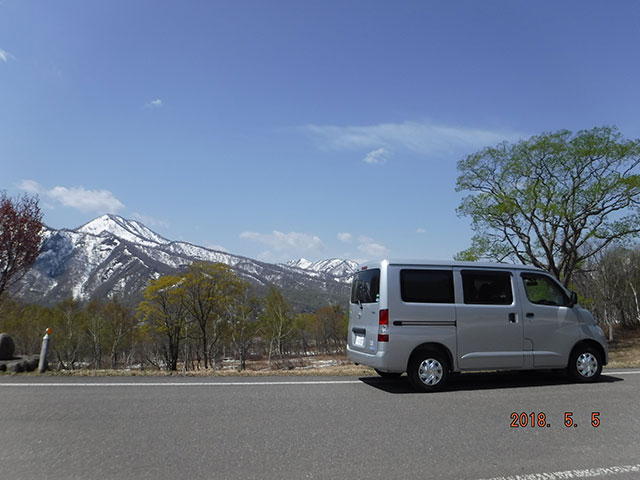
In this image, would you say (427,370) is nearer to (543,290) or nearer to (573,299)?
(543,290)

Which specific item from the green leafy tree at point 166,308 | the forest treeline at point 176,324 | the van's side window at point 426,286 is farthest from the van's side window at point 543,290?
the green leafy tree at point 166,308

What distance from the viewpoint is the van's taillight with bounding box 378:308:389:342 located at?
7.19 metres

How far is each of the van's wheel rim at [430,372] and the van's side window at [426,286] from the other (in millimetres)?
1076

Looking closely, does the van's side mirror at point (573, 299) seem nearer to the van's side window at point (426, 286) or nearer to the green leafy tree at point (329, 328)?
the van's side window at point (426, 286)

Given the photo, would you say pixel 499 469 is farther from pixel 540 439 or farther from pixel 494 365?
pixel 494 365

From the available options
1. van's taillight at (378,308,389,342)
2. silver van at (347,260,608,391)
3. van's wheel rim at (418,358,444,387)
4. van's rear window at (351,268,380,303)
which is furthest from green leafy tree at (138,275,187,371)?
van's wheel rim at (418,358,444,387)

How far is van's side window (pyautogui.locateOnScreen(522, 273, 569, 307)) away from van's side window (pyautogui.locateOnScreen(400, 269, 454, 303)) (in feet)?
5.46

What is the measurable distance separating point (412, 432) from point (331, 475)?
1574 millimetres

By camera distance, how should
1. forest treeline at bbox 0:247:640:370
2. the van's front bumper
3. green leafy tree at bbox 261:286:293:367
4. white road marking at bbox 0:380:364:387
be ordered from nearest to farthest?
the van's front bumper, white road marking at bbox 0:380:364:387, forest treeline at bbox 0:247:640:370, green leafy tree at bbox 261:286:293:367

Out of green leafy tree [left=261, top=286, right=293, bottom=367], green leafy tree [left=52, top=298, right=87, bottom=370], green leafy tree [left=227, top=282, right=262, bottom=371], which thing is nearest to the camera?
green leafy tree [left=227, top=282, right=262, bottom=371]

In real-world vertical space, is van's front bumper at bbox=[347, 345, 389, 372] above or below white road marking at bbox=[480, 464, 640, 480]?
above

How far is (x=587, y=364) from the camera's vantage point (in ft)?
26.5

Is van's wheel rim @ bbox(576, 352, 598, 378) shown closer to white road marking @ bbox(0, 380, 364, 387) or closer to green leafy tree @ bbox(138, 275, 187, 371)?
white road marking @ bbox(0, 380, 364, 387)
